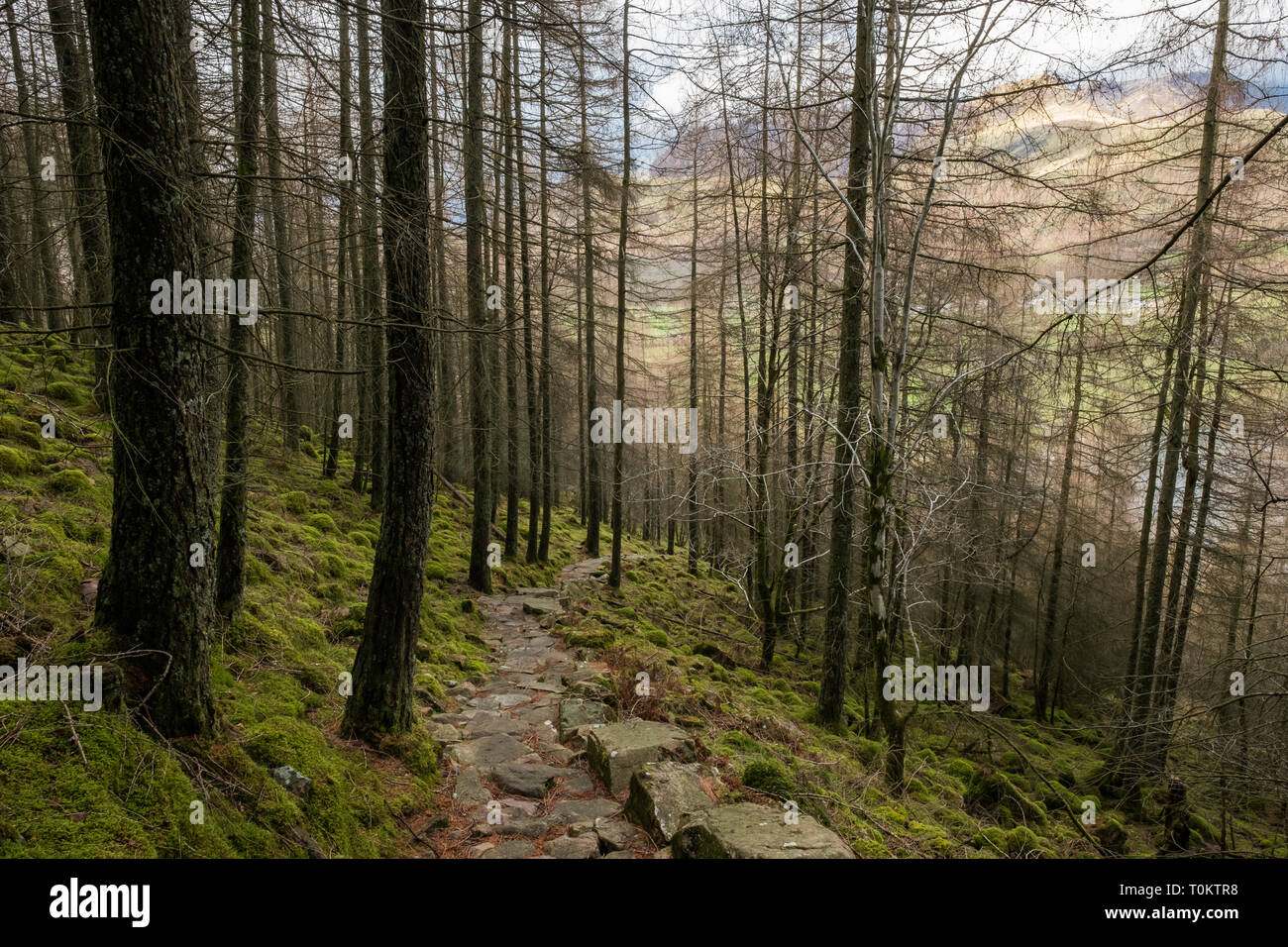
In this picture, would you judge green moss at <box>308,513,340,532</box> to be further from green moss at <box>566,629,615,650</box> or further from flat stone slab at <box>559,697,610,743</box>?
flat stone slab at <box>559,697,610,743</box>

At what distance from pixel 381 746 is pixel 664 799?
2252 mm

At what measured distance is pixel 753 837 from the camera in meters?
3.32

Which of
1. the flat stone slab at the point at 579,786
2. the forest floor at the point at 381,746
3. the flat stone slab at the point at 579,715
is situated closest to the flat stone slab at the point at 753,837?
the forest floor at the point at 381,746

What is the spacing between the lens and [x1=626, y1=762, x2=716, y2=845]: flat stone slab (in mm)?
3770

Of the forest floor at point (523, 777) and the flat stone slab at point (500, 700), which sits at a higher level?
the forest floor at point (523, 777)

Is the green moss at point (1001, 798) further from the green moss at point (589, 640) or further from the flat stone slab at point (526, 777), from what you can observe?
the flat stone slab at point (526, 777)

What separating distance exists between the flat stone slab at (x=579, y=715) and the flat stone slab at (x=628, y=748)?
0.37 m

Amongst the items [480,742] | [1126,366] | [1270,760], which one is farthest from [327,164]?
[1270,760]

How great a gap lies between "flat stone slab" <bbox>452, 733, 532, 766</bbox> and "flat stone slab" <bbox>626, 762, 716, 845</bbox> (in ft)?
4.50

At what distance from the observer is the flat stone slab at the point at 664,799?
3.77 metres

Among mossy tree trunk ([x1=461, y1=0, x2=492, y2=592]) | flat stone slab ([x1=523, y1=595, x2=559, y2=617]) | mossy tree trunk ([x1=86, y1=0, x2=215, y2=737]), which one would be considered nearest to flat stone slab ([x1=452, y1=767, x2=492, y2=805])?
mossy tree trunk ([x1=86, y1=0, x2=215, y2=737])

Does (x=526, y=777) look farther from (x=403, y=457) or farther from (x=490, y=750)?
(x=403, y=457)
